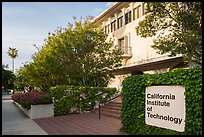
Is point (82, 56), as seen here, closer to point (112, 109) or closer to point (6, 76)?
point (112, 109)

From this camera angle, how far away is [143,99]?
353 inches

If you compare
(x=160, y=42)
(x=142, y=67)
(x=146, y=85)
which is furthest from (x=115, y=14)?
(x=146, y=85)

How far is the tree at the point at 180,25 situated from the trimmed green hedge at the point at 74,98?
5.81m

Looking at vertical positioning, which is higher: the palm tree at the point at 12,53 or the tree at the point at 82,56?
the palm tree at the point at 12,53

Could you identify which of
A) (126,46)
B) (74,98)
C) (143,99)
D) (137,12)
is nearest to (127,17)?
(137,12)

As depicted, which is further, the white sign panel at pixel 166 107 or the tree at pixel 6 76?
the tree at pixel 6 76

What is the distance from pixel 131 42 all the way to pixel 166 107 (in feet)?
76.5

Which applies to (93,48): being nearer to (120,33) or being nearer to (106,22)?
(120,33)

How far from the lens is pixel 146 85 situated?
8.86 m

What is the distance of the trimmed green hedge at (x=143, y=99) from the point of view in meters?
6.99

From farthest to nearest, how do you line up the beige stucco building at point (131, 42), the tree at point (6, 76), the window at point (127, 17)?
the tree at point (6, 76), the window at point (127, 17), the beige stucco building at point (131, 42)

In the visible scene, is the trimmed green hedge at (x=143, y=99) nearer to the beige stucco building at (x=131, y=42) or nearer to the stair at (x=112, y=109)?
the stair at (x=112, y=109)

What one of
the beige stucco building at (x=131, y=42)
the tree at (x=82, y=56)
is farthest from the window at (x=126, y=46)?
the tree at (x=82, y=56)

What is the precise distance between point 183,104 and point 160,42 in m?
6.50
